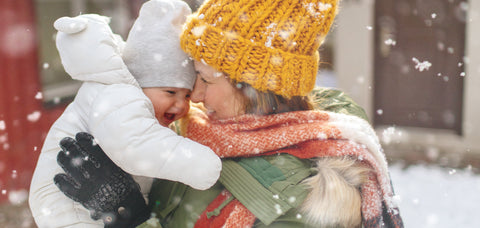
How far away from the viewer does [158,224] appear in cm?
172

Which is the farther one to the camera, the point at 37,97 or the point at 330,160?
the point at 37,97

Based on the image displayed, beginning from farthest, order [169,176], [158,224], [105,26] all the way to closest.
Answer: [105,26] → [158,224] → [169,176]

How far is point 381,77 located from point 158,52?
5.65m

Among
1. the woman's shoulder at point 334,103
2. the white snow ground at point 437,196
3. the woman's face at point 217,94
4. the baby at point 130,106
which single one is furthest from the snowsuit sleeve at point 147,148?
the white snow ground at point 437,196

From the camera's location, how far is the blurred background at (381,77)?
516 cm

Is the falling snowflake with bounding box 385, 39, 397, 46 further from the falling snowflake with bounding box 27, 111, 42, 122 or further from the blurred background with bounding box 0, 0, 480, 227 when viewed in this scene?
the falling snowflake with bounding box 27, 111, 42, 122

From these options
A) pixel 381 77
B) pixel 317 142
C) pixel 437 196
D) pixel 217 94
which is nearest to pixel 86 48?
pixel 217 94

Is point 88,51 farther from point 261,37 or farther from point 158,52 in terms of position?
point 261,37

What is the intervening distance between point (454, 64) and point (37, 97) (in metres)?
5.33

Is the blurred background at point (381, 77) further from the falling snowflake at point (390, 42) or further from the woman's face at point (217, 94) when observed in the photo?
the woman's face at point (217, 94)

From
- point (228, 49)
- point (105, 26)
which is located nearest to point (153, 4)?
point (105, 26)

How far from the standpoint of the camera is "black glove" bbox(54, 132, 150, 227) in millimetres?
1653

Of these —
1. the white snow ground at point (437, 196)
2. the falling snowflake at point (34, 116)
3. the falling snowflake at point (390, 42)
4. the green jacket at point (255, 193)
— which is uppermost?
the green jacket at point (255, 193)

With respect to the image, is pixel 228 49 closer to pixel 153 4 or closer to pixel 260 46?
pixel 260 46
